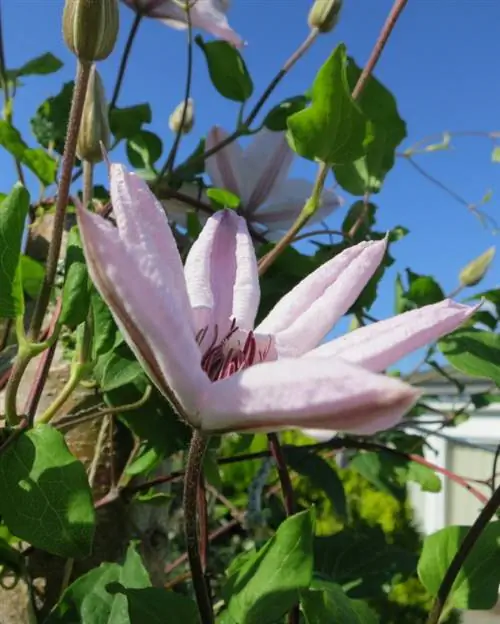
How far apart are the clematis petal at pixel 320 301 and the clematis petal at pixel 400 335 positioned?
38 mm

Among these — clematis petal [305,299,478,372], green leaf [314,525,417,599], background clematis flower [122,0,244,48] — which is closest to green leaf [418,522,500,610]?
green leaf [314,525,417,599]

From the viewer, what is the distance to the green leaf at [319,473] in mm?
903

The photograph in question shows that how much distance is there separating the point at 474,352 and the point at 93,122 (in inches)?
11.6

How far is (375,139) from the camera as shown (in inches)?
26.0

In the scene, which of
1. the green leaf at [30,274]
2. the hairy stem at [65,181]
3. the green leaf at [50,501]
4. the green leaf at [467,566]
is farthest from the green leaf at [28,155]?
the green leaf at [467,566]

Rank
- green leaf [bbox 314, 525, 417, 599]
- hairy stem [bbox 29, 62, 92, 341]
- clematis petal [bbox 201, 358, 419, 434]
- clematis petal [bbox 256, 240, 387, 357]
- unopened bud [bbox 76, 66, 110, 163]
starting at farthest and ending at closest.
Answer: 1. green leaf [bbox 314, 525, 417, 599]
2. unopened bud [bbox 76, 66, 110, 163]
3. hairy stem [bbox 29, 62, 92, 341]
4. clematis petal [bbox 256, 240, 387, 357]
5. clematis petal [bbox 201, 358, 419, 434]

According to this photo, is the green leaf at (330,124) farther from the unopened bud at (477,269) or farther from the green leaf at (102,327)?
the unopened bud at (477,269)

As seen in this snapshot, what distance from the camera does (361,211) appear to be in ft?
2.60

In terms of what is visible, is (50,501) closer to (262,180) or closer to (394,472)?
(262,180)

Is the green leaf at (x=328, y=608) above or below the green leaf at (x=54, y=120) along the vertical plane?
below

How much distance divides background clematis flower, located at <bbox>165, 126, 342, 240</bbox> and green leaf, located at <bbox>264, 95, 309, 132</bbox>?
2 centimetres

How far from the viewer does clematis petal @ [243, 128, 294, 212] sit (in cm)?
81

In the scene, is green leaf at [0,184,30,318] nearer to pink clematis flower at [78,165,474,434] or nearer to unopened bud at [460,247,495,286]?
pink clematis flower at [78,165,474,434]

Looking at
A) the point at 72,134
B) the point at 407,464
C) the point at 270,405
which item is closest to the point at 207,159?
the point at 72,134
